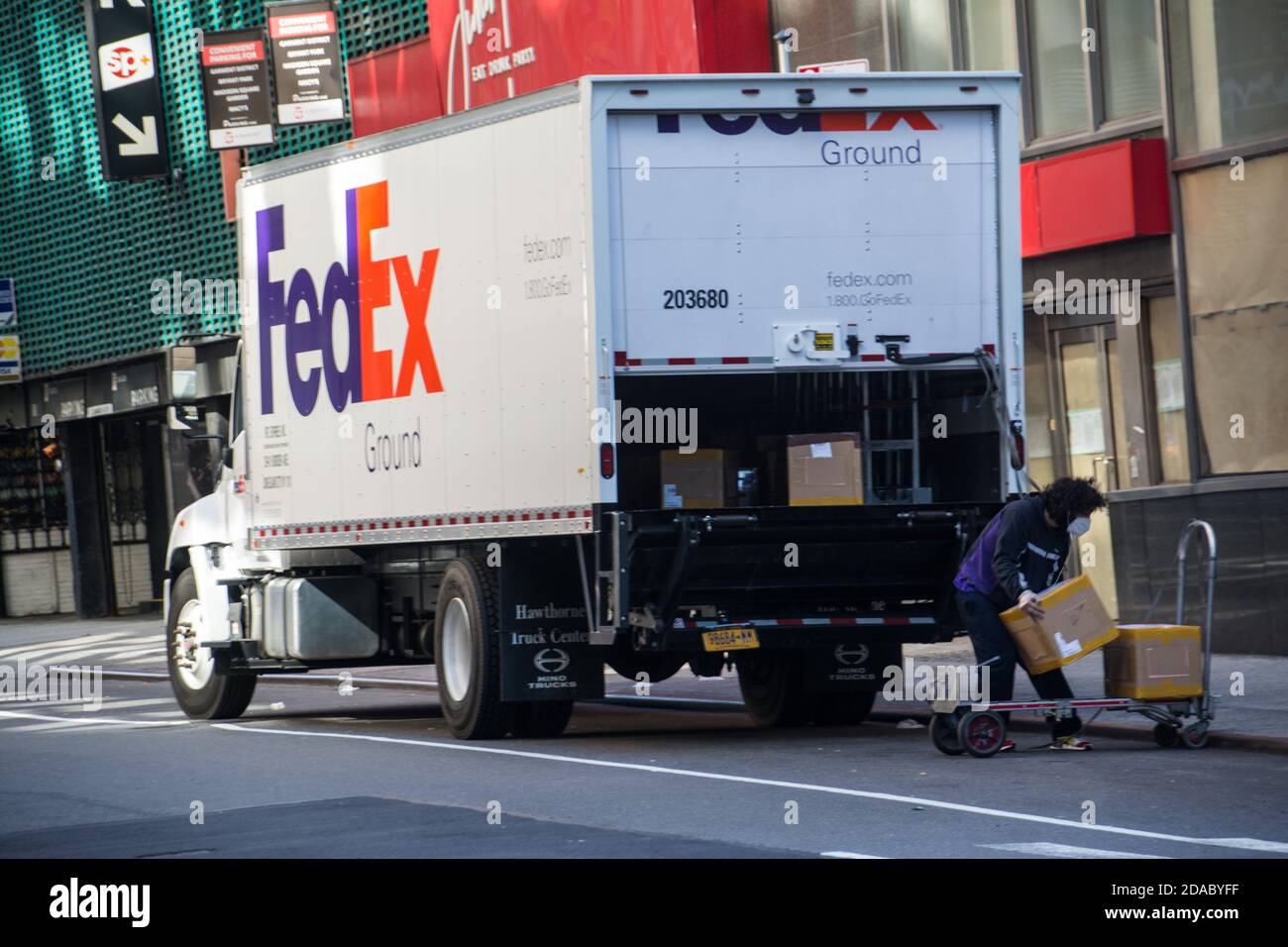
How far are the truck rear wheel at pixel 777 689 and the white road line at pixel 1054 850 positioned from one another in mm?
5905

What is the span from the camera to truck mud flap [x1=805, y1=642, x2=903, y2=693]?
14.9 m

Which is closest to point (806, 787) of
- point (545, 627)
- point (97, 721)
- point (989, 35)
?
point (545, 627)

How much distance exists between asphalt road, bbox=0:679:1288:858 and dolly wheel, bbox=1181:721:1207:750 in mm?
118

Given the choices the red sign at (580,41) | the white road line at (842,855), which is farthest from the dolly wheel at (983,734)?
the red sign at (580,41)

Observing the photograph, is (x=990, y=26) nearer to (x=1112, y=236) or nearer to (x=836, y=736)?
(x=1112, y=236)

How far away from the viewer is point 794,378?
Result: 1429cm

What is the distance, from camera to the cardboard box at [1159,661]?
41.5 feet

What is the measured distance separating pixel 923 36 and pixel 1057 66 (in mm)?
1942

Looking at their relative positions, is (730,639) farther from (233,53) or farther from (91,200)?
(91,200)

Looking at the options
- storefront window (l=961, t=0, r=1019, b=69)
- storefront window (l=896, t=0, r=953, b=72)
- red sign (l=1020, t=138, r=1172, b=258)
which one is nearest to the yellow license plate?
red sign (l=1020, t=138, r=1172, b=258)

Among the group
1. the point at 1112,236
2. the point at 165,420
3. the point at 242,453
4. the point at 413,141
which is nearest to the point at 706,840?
the point at 413,141

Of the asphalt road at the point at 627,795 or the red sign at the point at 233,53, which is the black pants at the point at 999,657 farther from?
the red sign at the point at 233,53

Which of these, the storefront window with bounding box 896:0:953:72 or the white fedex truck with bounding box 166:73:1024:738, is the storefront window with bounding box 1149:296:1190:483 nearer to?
the storefront window with bounding box 896:0:953:72
